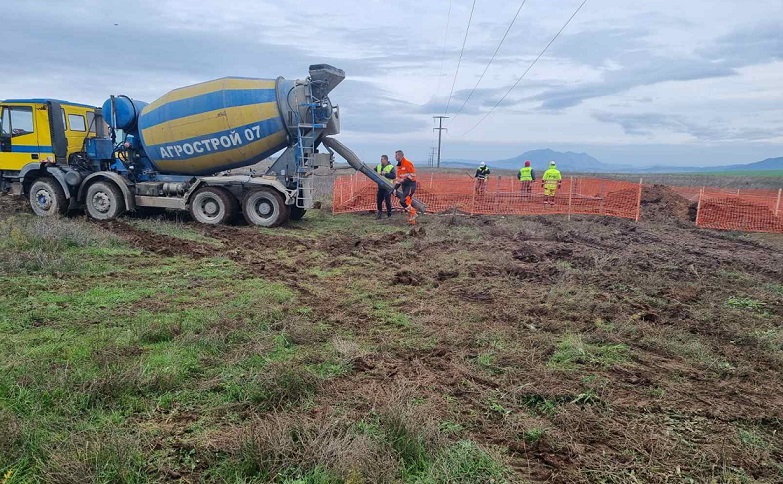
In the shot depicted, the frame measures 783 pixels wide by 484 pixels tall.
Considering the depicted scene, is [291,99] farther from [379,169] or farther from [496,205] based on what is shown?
[496,205]

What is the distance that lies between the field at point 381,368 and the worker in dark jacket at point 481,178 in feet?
26.3

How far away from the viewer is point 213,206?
38.7ft

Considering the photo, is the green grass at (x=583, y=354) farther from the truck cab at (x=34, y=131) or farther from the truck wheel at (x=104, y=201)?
the truck cab at (x=34, y=131)

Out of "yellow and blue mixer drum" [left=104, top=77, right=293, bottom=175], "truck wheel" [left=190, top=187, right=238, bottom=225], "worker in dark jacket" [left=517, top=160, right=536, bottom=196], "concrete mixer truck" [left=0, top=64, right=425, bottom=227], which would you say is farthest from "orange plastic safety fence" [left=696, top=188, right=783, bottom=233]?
"truck wheel" [left=190, top=187, right=238, bottom=225]

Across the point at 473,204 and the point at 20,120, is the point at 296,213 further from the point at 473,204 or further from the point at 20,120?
the point at 20,120

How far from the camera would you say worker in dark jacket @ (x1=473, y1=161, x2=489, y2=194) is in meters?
16.2

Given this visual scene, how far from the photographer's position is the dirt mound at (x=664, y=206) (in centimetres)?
1491

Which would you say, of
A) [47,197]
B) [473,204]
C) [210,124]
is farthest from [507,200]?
[47,197]

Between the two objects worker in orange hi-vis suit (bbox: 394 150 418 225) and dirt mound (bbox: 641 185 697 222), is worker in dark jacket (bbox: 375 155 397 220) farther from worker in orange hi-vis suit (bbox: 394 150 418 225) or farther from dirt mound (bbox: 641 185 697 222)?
dirt mound (bbox: 641 185 697 222)

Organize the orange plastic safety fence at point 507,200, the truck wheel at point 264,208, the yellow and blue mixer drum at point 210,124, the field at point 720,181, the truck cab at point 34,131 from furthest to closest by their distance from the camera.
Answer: the field at point 720,181 → the orange plastic safety fence at point 507,200 → the truck wheel at point 264,208 → the truck cab at point 34,131 → the yellow and blue mixer drum at point 210,124

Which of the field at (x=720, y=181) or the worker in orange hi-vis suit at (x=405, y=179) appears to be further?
the field at (x=720, y=181)

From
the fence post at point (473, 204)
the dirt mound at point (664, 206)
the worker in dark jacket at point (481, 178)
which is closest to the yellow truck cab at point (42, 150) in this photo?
the fence post at point (473, 204)

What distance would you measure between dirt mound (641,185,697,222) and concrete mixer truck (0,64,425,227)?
9676mm

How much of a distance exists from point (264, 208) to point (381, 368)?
8.42 metres
